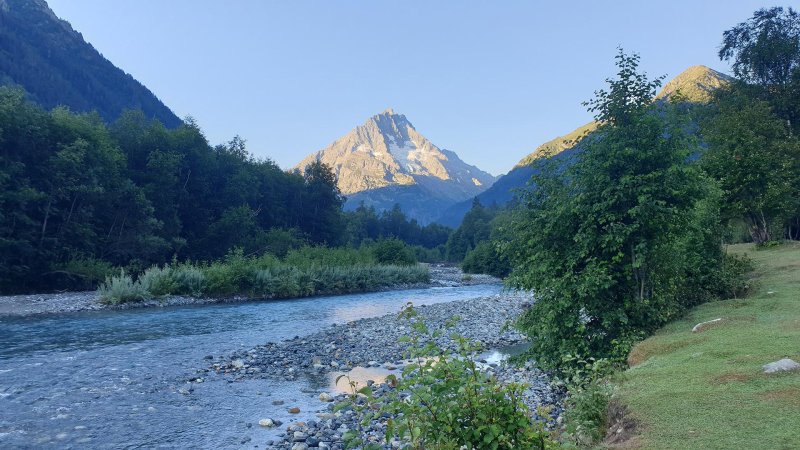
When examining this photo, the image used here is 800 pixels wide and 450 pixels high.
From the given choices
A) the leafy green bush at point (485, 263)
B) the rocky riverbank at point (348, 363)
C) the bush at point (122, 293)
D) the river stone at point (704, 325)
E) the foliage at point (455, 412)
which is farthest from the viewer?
the leafy green bush at point (485, 263)

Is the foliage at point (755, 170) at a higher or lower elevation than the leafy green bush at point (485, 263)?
higher

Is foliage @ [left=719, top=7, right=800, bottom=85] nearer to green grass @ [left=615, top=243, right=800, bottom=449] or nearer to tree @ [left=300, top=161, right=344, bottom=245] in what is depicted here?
green grass @ [left=615, top=243, right=800, bottom=449]

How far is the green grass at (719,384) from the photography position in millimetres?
5594

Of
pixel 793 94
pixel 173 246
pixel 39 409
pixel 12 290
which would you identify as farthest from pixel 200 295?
pixel 793 94

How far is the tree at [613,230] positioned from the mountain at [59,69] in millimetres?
126756

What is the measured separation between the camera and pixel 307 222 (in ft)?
305

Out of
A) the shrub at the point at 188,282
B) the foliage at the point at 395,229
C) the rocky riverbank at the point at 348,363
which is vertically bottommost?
the rocky riverbank at the point at 348,363

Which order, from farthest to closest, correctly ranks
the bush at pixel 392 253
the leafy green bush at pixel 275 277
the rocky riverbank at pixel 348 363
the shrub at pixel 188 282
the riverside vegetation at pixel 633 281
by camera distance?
1. the bush at pixel 392 253
2. the shrub at pixel 188 282
3. the leafy green bush at pixel 275 277
4. the rocky riverbank at pixel 348 363
5. the riverside vegetation at pixel 633 281

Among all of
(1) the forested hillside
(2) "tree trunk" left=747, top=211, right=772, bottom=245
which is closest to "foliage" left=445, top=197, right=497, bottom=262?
(1) the forested hillside

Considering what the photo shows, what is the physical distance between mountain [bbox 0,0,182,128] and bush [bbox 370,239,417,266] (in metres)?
86.0

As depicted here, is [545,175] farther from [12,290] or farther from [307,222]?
[307,222]

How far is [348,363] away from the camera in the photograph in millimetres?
18266

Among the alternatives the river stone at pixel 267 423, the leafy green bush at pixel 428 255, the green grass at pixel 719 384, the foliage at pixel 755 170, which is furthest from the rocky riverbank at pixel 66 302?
the leafy green bush at pixel 428 255

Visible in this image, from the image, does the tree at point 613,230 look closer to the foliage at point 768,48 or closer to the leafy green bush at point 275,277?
the leafy green bush at point 275,277
